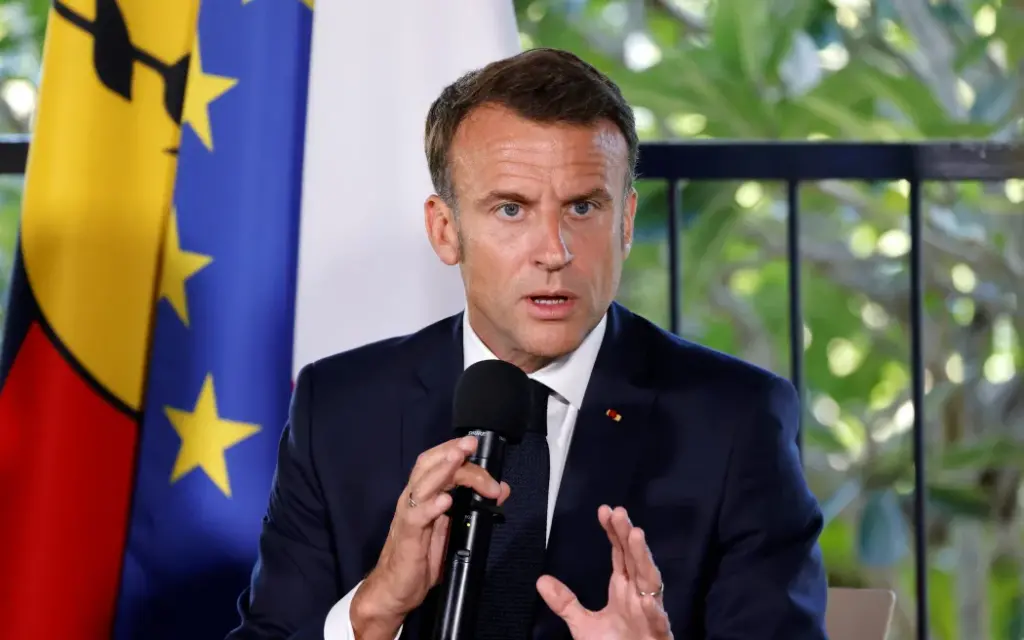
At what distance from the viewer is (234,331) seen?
2254 millimetres

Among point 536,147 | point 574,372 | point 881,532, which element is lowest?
point 881,532

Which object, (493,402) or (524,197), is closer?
(493,402)

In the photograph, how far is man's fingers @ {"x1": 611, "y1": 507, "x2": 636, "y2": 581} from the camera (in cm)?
131

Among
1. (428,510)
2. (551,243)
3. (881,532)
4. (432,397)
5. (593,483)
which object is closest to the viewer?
(428,510)

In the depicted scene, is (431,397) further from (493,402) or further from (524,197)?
(493,402)

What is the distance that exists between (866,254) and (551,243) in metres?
3.00

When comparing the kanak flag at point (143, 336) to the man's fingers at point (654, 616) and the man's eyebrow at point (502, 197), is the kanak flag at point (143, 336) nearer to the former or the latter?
the man's eyebrow at point (502, 197)

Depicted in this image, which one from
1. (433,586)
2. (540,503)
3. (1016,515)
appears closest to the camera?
(433,586)

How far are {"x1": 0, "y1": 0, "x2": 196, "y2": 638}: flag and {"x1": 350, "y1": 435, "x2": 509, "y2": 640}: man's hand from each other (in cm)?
88

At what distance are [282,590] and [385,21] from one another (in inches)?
42.7

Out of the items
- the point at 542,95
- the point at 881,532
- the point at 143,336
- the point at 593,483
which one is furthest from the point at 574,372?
the point at 881,532

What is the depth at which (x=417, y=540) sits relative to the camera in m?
1.39

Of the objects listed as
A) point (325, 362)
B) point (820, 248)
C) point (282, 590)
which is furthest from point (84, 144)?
point (820, 248)

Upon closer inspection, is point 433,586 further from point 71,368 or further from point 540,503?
point 71,368
